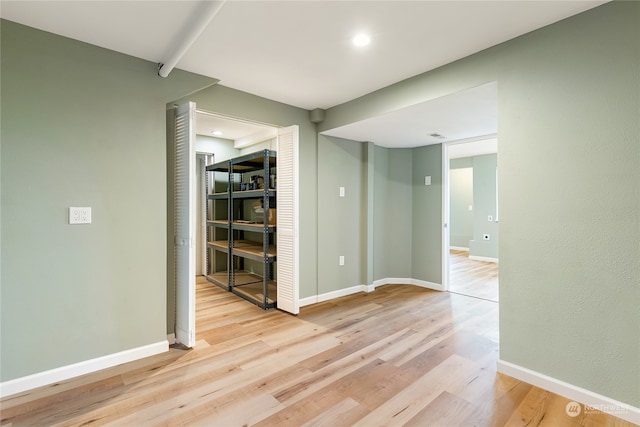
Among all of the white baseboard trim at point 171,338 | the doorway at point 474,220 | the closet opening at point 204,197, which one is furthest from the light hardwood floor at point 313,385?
the doorway at point 474,220

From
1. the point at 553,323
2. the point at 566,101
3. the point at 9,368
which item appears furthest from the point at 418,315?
the point at 9,368

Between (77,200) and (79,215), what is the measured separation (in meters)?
0.11

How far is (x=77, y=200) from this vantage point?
215 centimetres

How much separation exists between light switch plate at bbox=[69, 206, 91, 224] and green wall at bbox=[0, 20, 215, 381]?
0.12 feet

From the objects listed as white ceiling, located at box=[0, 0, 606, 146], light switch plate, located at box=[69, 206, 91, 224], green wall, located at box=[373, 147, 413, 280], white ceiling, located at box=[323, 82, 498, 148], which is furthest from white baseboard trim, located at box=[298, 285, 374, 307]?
white ceiling, located at box=[0, 0, 606, 146]

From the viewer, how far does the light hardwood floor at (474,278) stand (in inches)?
167

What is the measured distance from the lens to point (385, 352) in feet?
8.17

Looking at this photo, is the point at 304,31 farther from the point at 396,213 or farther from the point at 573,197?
the point at 396,213

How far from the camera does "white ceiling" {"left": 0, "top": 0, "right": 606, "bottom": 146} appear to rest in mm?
1788

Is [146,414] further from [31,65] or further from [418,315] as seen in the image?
[418,315]

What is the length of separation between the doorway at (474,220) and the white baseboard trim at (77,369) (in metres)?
3.72

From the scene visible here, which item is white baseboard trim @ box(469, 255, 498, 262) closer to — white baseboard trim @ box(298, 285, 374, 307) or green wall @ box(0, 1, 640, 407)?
white baseboard trim @ box(298, 285, 374, 307)

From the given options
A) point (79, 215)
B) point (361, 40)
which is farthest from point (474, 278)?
point (79, 215)

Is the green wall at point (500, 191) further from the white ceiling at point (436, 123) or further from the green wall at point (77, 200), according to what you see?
the white ceiling at point (436, 123)
